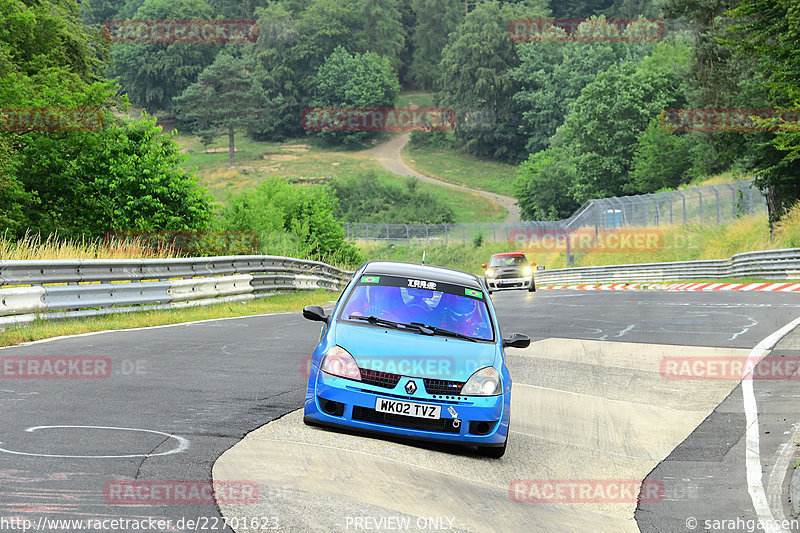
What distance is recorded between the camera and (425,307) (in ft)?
28.7

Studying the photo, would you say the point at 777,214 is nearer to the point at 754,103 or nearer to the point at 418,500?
the point at 754,103

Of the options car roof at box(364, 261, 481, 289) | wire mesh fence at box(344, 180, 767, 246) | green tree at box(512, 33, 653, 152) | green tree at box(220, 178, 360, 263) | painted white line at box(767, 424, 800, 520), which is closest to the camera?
painted white line at box(767, 424, 800, 520)

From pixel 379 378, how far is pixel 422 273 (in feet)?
5.86

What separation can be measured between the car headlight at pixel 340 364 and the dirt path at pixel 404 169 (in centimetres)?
9738

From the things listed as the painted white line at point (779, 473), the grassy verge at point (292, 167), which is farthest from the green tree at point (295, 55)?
the painted white line at point (779, 473)

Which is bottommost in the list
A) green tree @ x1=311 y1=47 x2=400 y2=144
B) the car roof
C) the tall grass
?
the tall grass

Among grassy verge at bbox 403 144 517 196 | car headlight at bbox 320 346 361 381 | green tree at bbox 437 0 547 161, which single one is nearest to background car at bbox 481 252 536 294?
car headlight at bbox 320 346 361 381

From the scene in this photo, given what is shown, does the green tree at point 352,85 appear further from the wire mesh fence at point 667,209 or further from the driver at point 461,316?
the driver at point 461,316

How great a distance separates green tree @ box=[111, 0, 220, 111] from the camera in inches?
6216

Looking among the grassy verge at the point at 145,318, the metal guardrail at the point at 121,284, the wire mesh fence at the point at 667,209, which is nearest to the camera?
the grassy verge at the point at 145,318

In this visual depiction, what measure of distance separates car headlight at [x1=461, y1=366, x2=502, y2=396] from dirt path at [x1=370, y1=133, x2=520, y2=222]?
97.3m

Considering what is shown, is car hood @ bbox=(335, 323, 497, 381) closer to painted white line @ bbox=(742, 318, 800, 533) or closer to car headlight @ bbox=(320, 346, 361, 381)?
car headlight @ bbox=(320, 346, 361, 381)

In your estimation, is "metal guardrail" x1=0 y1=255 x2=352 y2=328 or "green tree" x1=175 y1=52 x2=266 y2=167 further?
"green tree" x1=175 y1=52 x2=266 y2=167

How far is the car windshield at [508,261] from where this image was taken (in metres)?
35.8
